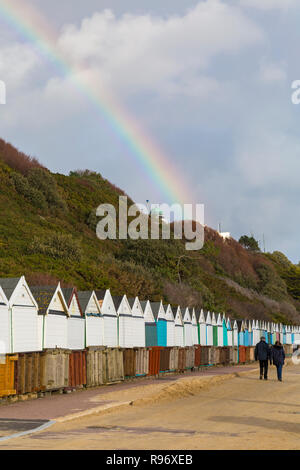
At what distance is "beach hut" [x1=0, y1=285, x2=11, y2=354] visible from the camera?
679 inches

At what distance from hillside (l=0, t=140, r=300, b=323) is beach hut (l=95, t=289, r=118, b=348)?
15395 millimetres

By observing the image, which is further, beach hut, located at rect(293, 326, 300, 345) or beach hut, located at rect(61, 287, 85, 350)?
beach hut, located at rect(293, 326, 300, 345)

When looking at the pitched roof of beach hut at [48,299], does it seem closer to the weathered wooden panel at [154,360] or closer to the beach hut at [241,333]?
Answer: the weathered wooden panel at [154,360]

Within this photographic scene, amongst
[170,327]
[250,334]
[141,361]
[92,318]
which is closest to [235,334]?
[250,334]

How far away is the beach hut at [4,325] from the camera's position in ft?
56.6

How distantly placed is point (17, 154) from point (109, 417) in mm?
68832

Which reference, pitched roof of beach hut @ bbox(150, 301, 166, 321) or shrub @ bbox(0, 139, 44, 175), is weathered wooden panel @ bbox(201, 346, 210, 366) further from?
shrub @ bbox(0, 139, 44, 175)

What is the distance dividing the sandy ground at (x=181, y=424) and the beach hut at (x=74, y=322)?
2918 mm

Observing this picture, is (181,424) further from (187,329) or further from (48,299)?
(187,329)

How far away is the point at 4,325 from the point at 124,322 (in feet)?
33.2

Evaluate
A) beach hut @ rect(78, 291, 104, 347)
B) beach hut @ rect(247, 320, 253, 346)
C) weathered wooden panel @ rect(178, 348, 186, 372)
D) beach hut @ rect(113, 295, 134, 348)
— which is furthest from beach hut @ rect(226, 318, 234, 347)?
beach hut @ rect(78, 291, 104, 347)

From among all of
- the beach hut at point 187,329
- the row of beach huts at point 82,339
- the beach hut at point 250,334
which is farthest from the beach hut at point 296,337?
the beach hut at point 187,329

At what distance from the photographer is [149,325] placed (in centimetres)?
3050
